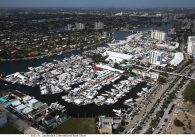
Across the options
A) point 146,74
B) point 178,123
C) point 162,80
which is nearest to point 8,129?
point 178,123

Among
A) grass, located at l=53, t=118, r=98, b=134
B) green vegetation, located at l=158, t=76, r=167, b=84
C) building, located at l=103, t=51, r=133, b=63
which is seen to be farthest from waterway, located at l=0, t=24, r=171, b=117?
building, located at l=103, t=51, r=133, b=63

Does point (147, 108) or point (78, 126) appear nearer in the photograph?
point (78, 126)

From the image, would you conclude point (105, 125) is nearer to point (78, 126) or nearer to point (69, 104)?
point (78, 126)

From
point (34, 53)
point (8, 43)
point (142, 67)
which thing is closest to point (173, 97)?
point (142, 67)

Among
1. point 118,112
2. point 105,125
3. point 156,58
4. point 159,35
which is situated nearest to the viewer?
point 105,125

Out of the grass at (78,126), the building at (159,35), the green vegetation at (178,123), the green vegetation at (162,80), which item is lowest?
the grass at (78,126)

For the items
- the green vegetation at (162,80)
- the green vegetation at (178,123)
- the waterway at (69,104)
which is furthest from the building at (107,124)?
the green vegetation at (162,80)

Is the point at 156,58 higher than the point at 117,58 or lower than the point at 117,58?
higher

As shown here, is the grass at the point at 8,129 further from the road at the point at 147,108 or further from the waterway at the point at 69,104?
the road at the point at 147,108

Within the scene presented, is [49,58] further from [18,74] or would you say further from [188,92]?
[188,92]
